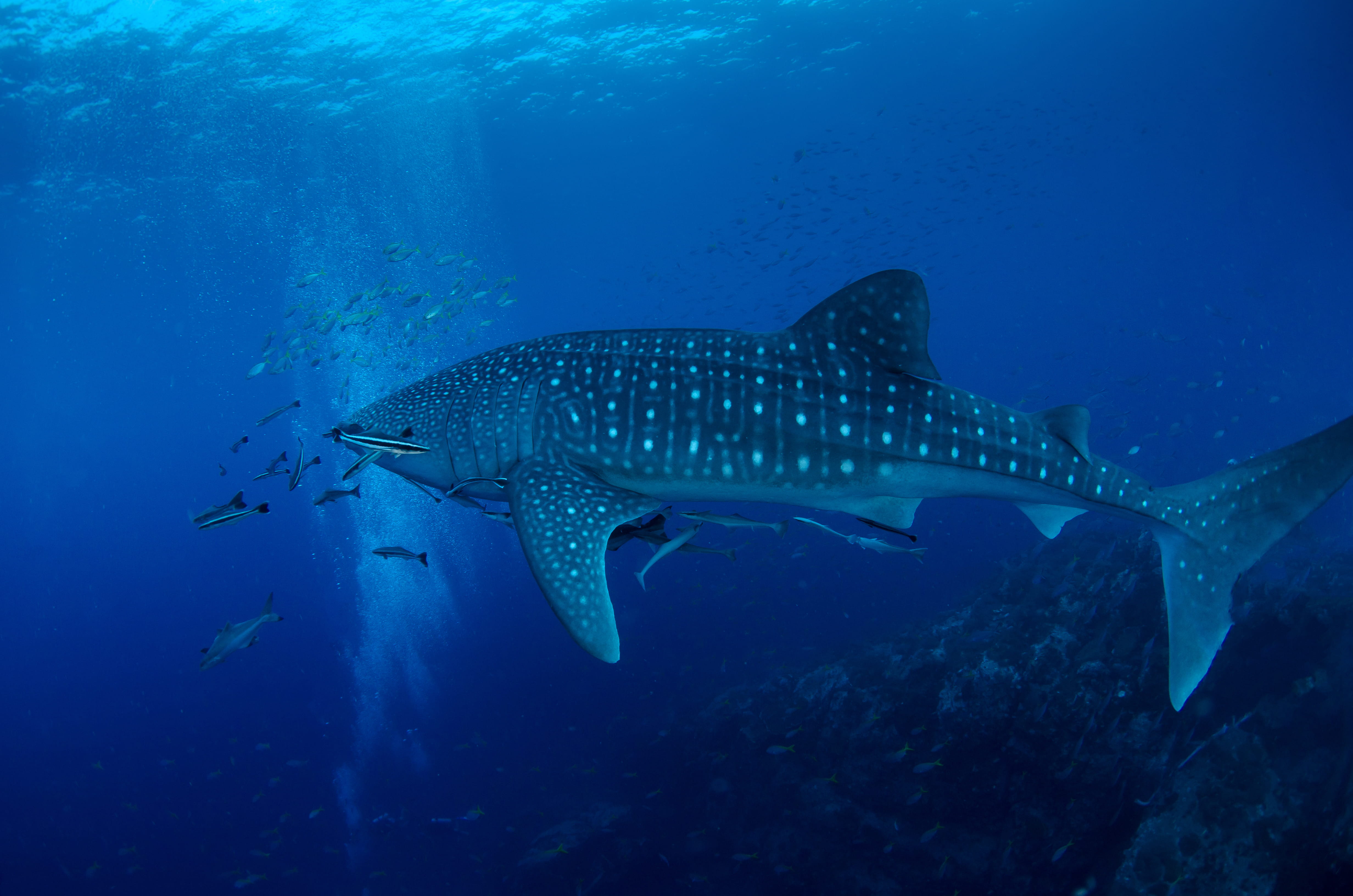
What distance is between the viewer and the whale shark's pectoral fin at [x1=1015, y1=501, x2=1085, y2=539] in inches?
179

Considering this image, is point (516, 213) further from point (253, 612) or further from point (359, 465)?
point (359, 465)

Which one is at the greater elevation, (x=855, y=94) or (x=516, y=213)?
(x=855, y=94)

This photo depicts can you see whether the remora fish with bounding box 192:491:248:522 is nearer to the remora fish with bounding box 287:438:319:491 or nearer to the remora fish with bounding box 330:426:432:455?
the remora fish with bounding box 287:438:319:491

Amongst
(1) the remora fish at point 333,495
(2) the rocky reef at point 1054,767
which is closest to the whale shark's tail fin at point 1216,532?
(2) the rocky reef at point 1054,767

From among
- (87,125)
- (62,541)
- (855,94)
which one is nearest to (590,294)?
(855,94)

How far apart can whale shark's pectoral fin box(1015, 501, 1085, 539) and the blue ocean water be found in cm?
440

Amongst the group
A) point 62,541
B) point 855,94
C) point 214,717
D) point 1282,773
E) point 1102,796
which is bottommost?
point 62,541

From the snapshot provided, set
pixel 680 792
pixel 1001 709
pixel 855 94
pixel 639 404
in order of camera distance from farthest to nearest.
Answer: pixel 855 94 → pixel 680 792 → pixel 1001 709 → pixel 639 404

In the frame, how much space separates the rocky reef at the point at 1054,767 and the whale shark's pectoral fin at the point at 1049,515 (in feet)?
13.9

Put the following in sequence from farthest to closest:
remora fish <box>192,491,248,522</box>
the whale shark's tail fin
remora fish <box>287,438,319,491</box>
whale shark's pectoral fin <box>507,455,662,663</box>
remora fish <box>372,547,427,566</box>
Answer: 1. remora fish <box>372,547,427,566</box>
2. remora fish <box>287,438,319,491</box>
3. remora fish <box>192,491,248,522</box>
4. the whale shark's tail fin
5. whale shark's pectoral fin <box>507,455,662,663</box>

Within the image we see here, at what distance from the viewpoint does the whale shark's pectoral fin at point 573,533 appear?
3.41m

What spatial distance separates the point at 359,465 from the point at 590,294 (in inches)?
3832

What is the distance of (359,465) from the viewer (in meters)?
4.73

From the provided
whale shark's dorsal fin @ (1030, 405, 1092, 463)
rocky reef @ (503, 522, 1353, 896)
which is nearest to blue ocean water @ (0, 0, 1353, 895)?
rocky reef @ (503, 522, 1353, 896)
